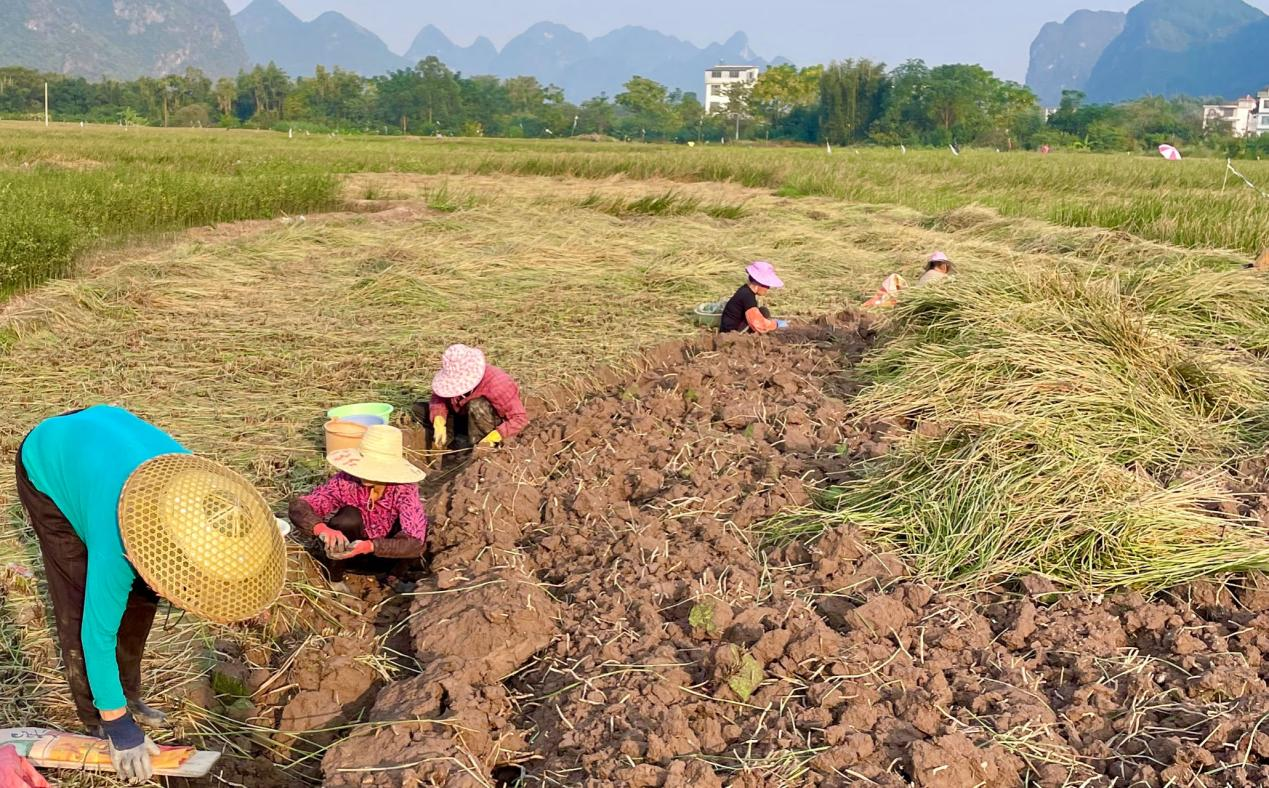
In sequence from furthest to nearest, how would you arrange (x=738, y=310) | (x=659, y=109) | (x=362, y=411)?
(x=659, y=109) → (x=738, y=310) → (x=362, y=411)

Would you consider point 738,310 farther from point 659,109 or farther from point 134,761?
point 659,109

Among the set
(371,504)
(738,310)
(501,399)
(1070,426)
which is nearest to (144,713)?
(371,504)

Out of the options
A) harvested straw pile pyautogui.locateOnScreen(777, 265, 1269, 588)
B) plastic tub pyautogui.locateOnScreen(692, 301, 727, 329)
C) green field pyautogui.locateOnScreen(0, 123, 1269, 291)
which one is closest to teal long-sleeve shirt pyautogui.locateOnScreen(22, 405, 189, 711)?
harvested straw pile pyautogui.locateOnScreen(777, 265, 1269, 588)

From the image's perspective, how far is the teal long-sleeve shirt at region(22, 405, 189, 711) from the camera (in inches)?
86.7

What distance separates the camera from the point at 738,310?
6602mm

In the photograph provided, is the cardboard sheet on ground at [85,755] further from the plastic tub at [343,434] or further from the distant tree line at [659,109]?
the distant tree line at [659,109]

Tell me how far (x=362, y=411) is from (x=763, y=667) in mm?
2555

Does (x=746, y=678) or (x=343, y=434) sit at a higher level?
(x=343, y=434)

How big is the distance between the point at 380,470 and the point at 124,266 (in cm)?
611

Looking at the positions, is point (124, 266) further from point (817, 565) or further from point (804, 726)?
point (804, 726)

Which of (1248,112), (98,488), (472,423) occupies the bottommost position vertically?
(472,423)

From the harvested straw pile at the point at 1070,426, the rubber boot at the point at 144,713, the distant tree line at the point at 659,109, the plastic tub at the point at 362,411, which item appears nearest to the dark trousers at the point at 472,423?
the plastic tub at the point at 362,411

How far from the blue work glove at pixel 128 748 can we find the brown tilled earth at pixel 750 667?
0.43 meters

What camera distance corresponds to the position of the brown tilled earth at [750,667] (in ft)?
7.78
